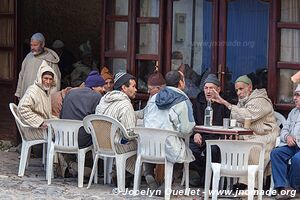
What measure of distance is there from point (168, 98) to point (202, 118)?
90cm

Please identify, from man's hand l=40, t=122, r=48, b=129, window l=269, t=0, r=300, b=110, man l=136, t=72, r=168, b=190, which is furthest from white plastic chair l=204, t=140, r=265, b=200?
man's hand l=40, t=122, r=48, b=129

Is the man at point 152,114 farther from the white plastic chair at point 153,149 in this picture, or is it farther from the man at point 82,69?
the man at point 82,69

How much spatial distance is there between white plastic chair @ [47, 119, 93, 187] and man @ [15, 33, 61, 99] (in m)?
1.74

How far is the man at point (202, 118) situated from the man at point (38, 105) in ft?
6.06

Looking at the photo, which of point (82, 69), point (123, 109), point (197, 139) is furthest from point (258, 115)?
point (82, 69)

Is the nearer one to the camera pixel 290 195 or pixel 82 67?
pixel 290 195

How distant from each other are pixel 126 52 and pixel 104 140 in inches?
92.1

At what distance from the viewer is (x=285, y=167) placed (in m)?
9.41

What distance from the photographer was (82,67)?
13180 millimetres

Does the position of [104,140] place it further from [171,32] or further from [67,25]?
[67,25]

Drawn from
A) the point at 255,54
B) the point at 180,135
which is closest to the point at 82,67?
the point at 255,54

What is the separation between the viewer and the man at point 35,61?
1177 centimetres

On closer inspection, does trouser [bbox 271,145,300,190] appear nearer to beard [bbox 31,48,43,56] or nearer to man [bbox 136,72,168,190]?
man [bbox 136,72,168,190]

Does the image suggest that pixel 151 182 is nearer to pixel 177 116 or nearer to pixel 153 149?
pixel 153 149
